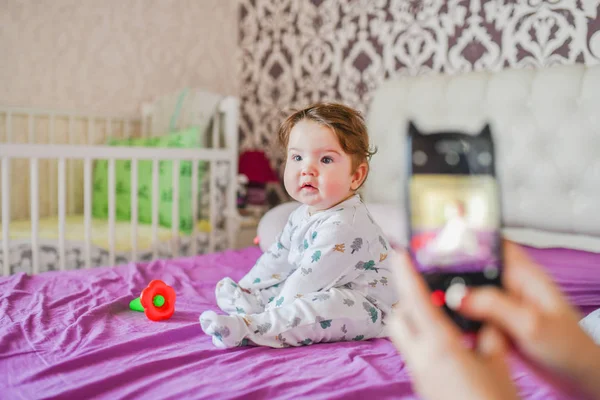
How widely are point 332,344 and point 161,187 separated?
139 centimetres

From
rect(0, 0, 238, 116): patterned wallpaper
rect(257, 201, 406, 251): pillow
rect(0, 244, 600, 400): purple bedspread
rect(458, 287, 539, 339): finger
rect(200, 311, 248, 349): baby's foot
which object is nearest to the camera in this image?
rect(458, 287, 539, 339): finger

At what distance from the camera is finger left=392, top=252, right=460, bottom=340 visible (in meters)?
0.40

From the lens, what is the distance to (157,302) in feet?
3.67

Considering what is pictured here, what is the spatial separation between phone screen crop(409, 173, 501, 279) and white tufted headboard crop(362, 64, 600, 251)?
120 centimetres

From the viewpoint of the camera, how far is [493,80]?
192cm

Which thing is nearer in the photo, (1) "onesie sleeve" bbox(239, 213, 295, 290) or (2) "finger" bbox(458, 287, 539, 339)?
(2) "finger" bbox(458, 287, 539, 339)

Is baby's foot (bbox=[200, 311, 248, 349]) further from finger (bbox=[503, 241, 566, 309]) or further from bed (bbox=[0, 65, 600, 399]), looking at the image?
finger (bbox=[503, 241, 566, 309])

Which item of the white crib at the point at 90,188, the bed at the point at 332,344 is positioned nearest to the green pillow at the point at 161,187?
the white crib at the point at 90,188

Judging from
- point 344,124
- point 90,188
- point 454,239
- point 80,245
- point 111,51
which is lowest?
point 80,245

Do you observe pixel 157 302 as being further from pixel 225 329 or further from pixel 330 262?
pixel 330 262

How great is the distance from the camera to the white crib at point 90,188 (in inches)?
71.3

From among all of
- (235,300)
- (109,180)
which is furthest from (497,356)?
(109,180)

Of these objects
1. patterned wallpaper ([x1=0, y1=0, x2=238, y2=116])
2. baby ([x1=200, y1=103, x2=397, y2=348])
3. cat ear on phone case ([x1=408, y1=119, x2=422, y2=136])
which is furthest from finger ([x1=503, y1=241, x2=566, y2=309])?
patterned wallpaper ([x1=0, y1=0, x2=238, y2=116])

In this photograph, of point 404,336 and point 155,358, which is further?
point 155,358
